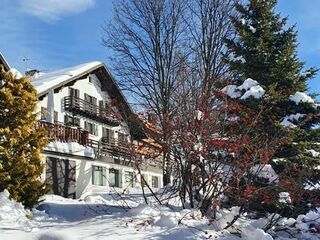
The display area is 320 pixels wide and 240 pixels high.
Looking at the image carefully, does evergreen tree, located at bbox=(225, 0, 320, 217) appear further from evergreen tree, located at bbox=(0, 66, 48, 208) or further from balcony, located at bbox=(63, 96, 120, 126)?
balcony, located at bbox=(63, 96, 120, 126)

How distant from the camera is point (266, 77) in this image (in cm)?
1769

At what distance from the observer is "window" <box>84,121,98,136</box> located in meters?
38.0

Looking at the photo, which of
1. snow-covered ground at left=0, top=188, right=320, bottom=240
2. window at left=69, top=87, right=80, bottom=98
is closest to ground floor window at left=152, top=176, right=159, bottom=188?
window at left=69, top=87, right=80, bottom=98

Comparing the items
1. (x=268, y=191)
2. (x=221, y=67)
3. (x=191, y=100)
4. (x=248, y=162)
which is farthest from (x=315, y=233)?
(x=221, y=67)

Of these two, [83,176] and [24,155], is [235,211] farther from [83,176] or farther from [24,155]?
[83,176]

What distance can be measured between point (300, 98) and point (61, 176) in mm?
14658

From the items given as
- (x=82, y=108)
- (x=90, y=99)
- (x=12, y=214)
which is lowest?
(x=12, y=214)

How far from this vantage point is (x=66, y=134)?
89.6 feet

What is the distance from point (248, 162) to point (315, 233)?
291cm

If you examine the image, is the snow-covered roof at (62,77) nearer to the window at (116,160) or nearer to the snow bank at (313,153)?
the window at (116,160)

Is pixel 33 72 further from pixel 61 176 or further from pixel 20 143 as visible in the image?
pixel 20 143

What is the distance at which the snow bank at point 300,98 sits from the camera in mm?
16750

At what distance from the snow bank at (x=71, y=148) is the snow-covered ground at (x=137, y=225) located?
9.90 m

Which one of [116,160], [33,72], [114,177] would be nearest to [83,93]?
[33,72]
